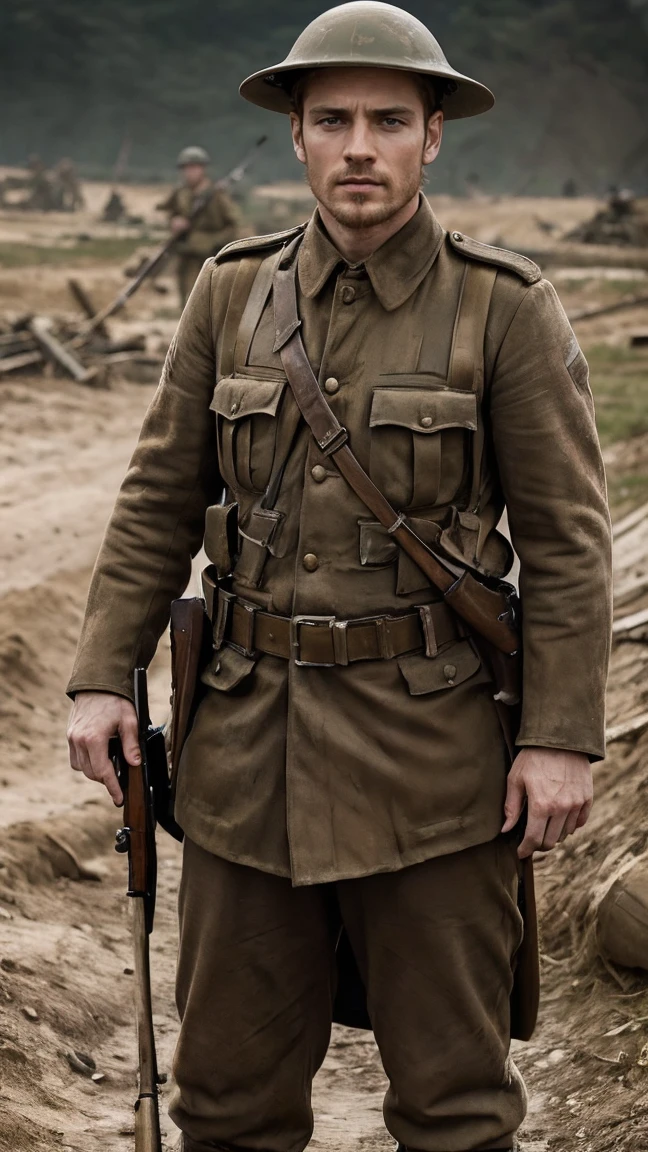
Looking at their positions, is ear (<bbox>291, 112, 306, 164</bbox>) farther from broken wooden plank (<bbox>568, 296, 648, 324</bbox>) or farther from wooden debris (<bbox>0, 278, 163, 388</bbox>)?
broken wooden plank (<bbox>568, 296, 648, 324</bbox>)

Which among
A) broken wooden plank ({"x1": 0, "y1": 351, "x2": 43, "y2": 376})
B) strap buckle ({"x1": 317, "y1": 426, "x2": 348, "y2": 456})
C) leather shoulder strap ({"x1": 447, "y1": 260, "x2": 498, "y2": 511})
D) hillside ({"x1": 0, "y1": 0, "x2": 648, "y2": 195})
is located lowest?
broken wooden plank ({"x1": 0, "y1": 351, "x2": 43, "y2": 376})

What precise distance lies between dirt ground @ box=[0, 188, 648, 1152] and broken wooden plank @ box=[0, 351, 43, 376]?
5988 mm

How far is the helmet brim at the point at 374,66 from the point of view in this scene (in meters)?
2.31

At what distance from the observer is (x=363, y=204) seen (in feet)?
7.67

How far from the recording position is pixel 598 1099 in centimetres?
309

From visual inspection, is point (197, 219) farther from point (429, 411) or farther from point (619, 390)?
point (429, 411)

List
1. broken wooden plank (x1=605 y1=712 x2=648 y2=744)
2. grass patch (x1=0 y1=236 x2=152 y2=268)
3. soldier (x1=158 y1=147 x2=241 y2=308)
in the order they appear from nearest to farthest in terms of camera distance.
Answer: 1. broken wooden plank (x1=605 y1=712 x2=648 y2=744)
2. soldier (x1=158 y1=147 x2=241 y2=308)
3. grass patch (x1=0 y1=236 x2=152 y2=268)

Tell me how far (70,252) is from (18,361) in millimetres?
13810

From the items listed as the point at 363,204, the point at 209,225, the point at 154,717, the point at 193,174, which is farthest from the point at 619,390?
the point at 363,204

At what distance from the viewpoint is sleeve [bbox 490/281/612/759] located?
2324mm

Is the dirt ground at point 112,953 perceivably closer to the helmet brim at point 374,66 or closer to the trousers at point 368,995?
Answer: the trousers at point 368,995

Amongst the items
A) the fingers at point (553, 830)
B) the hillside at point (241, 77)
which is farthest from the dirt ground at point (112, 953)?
the hillside at point (241, 77)

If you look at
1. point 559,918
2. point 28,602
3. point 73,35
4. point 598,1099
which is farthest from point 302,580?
point 73,35

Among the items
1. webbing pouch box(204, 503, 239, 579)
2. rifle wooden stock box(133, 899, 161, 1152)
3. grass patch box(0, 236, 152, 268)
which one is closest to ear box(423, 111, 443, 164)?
webbing pouch box(204, 503, 239, 579)
